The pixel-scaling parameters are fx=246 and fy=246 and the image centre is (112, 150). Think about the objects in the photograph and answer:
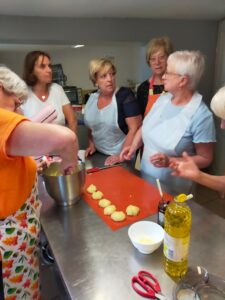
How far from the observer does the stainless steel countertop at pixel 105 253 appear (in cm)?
61

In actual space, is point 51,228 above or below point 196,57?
below

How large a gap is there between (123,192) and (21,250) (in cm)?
46

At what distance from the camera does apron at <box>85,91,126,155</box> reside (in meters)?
1.50

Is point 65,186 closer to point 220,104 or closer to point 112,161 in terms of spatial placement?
point 112,161

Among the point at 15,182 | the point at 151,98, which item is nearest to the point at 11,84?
the point at 15,182

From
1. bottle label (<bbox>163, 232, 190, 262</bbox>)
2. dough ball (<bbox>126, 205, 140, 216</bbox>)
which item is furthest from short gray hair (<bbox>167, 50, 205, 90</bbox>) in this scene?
bottle label (<bbox>163, 232, 190, 262</bbox>)

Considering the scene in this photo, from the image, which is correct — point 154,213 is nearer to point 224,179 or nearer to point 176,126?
point 224,179

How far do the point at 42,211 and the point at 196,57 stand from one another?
0.95 meters

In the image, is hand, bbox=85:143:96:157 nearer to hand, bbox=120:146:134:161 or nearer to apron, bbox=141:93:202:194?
hand, bbox=120:146:134:161

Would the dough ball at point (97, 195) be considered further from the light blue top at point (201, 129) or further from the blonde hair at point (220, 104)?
the blonde hair at point (220, 104)

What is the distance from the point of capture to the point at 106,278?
63 cm

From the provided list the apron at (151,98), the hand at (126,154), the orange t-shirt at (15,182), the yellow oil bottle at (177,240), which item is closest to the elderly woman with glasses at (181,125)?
the hand at (126,154)

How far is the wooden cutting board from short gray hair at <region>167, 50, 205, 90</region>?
1.72 ft

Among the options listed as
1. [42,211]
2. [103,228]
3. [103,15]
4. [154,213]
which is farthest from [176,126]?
[103,15]
